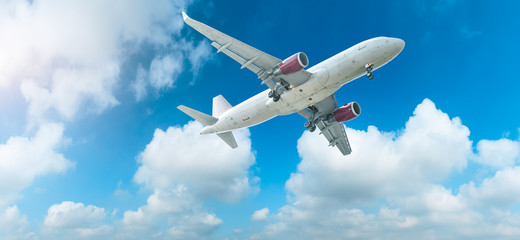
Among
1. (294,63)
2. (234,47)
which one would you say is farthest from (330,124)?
(234,47)

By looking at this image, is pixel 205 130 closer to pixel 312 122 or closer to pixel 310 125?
pixel 310 125

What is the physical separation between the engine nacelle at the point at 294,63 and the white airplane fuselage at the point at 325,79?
2469 millimetres

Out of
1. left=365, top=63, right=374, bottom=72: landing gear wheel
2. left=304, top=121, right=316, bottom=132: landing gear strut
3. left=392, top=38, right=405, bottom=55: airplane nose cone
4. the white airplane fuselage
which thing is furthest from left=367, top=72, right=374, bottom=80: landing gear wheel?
left=304, top=121, right=316, bottom=132: landing gear strut

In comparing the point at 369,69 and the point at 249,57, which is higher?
the point at 249,57

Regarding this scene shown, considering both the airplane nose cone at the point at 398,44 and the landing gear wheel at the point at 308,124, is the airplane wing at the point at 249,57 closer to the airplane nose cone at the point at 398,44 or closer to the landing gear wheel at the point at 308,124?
the airplane nose cone at the point at 398,44

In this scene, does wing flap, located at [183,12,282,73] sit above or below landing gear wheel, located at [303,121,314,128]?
above

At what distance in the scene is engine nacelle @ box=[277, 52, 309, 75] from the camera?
41.0 m

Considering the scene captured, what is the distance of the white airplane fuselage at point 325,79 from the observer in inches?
1601

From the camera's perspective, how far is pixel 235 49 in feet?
141

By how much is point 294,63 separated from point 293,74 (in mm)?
1882

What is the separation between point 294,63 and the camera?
4109 centimetres

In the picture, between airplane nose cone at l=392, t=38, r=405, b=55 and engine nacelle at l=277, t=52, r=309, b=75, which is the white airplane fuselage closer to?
airplane nose cone at l=392, t=38, r=405, b=55

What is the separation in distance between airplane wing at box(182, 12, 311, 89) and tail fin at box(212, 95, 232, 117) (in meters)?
13.9

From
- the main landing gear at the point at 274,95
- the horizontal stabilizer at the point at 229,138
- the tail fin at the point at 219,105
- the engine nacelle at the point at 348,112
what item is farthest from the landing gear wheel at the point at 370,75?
the horizontal stabilizer at the point at 229,138
